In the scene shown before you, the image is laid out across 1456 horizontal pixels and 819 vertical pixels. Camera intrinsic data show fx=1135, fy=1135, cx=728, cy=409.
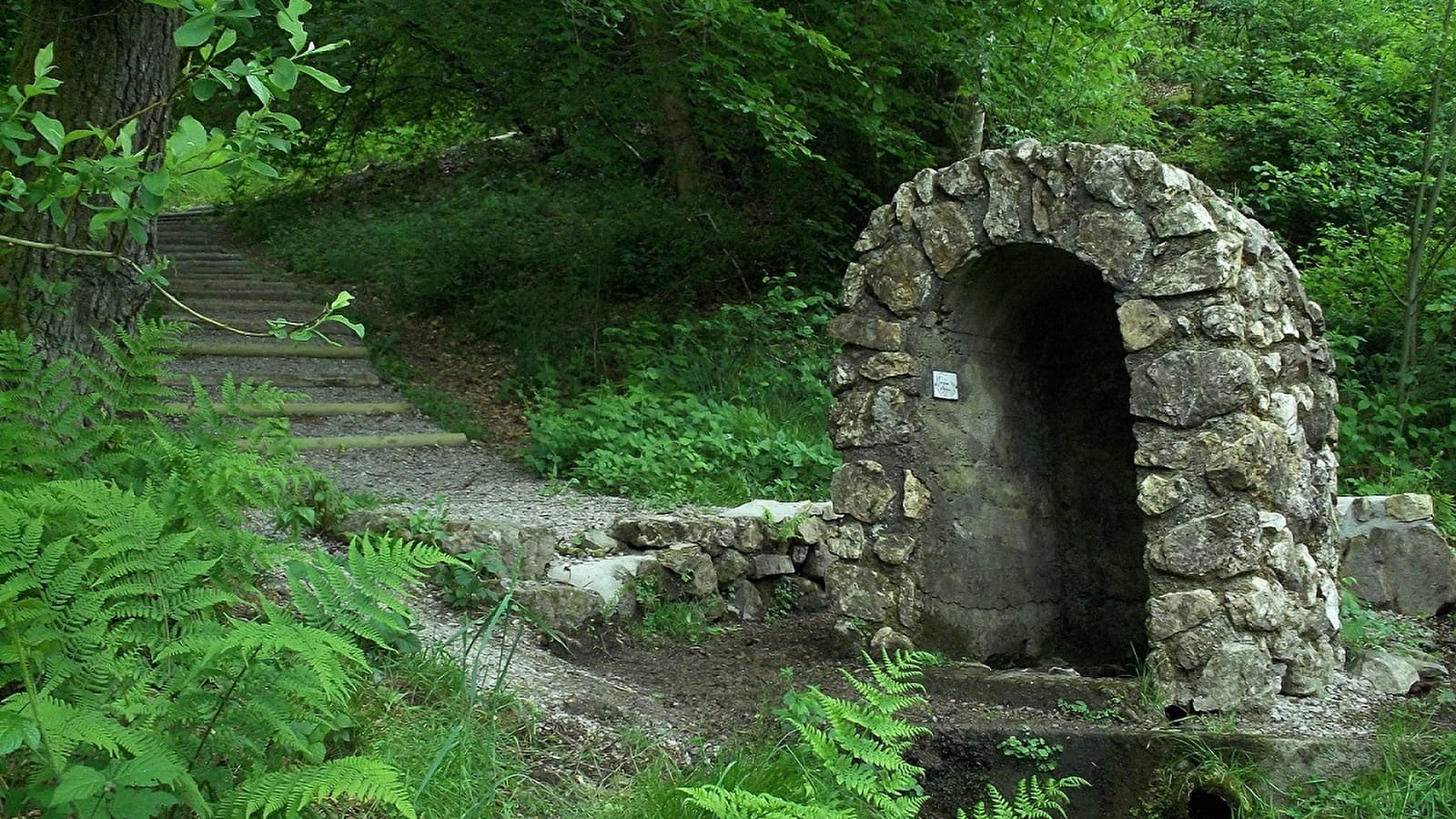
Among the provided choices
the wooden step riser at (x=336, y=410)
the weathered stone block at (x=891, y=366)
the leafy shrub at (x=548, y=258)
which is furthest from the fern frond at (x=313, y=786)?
the leafy shrub at (x=548, y=258)

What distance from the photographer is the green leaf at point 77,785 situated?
1.87 meters

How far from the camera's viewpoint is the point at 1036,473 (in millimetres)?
5484

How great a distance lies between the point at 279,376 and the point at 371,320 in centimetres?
216

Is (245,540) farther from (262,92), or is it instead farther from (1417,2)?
(1417,2)

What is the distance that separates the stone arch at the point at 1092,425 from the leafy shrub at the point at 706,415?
196 cm

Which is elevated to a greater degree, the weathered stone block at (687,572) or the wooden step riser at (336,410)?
the wooden step riser at (336,410)

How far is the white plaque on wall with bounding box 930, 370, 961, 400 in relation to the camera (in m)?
4.94

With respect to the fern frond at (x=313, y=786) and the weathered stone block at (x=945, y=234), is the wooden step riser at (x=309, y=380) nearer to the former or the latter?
the weathered stone block at (x=945, y=234)

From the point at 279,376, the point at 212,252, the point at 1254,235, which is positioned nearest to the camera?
the point at 1254,235

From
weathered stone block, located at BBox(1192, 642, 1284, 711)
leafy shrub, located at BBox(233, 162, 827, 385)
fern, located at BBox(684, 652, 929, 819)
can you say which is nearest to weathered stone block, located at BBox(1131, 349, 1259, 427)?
weathered stone block, located at BBox(1192, 642, 1284, 711)

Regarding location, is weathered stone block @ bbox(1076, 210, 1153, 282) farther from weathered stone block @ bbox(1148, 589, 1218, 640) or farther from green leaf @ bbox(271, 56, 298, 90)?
green leaf @ bbox(271, 56, 298, 90)

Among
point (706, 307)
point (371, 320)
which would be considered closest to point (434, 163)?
point (371, 320)

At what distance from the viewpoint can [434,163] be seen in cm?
1733

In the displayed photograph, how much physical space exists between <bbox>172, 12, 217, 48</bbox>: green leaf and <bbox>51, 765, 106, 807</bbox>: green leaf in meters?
1.37
